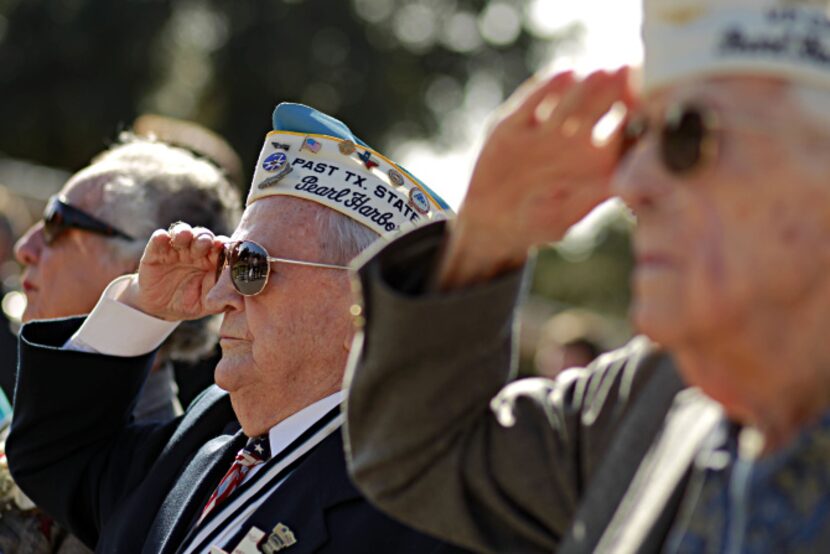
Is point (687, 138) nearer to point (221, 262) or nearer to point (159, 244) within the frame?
point (221, 262)

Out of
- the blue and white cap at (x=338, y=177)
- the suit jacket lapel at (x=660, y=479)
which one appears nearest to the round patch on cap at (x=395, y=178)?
the blue and white cap at (x=338, y=177)

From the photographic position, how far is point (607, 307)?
32062 mm

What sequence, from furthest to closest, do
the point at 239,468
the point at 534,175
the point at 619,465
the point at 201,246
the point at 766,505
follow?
the point at 201,246
the point at 239,468
the point at 534,175
the point at 619,465
the point at 766,505

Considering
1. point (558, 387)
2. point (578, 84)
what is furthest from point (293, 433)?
point (578, 84)

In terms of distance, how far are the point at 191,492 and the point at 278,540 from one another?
1.46 ft

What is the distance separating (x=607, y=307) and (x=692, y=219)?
3067 cm

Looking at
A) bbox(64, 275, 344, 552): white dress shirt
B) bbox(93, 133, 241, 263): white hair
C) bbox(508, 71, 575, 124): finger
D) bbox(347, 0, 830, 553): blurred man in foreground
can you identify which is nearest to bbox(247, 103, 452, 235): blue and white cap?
bbox(64, 275, 344, 552): white dress shirt

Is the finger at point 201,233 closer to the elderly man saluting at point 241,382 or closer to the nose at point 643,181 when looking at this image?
the elderly man saluting at point 241,382

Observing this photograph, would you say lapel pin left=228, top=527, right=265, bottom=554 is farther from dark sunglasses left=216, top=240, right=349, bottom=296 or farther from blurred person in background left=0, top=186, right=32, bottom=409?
blurred person in background left=0, top=186, right=32, bottom=409

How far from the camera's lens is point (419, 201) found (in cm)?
362

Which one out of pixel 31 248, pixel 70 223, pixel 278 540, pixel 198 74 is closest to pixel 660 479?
pixel 278 540

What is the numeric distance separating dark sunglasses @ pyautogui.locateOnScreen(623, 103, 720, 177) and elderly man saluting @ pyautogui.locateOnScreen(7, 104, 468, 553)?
145 cm

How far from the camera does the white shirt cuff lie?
375 centimetres

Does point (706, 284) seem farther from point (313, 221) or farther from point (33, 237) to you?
point (33, 237)
